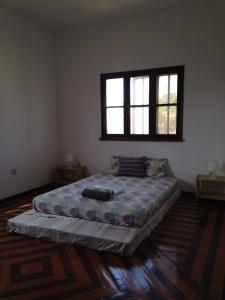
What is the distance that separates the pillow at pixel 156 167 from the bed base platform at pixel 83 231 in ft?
4.13

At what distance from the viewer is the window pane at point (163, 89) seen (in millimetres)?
4441

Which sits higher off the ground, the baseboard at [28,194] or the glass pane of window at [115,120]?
the glass pane of window at [115,120]

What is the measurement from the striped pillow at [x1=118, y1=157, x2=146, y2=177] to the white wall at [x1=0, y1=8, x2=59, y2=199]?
1.62m

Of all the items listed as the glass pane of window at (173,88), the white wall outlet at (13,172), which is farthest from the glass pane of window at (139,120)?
the white wall outlet at (13,172)

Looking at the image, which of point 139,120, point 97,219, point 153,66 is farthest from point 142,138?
point 97,219

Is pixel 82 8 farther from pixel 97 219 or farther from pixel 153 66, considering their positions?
pixel 97 219

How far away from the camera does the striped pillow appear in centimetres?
441

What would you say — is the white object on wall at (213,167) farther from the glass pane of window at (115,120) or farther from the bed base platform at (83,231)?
the glass pane of window at (115,120)

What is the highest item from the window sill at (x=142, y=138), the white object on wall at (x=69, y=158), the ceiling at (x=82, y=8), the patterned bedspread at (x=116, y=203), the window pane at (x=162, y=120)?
the ceiling at (x=82, y=8)

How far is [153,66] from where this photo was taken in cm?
446

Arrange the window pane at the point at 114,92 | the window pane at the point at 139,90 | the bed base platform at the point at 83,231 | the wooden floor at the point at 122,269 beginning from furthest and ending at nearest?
the window pane at the point at 114,92
the window pane at the point at 139,90
the bed base platform at the point at 83,231
the wooden floor at the point at 122,269

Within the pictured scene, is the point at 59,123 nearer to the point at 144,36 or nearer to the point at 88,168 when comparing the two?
the point at 88,168

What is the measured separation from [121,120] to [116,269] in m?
3.10

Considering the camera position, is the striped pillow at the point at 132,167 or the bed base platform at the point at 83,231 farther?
the striped pillow at the point at 132,167
